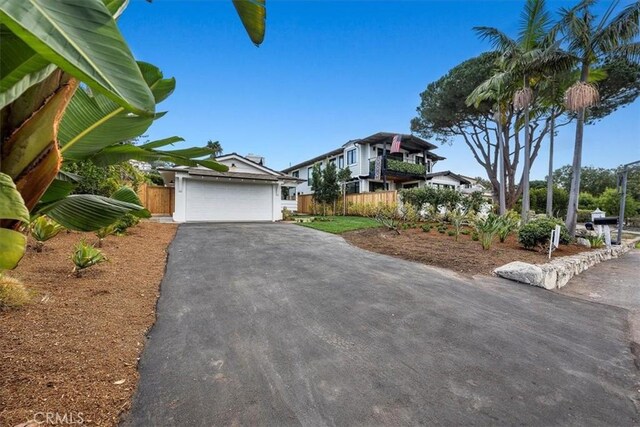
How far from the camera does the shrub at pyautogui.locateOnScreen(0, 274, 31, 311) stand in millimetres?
3000

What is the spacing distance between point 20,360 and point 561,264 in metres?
8.60

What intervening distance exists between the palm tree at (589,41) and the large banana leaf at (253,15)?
12.1 metres

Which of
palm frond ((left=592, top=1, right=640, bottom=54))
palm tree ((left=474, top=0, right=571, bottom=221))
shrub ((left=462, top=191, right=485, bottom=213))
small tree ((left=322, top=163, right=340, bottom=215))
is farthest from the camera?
small tree ((left=322, top=163, right=340, bottom=215))

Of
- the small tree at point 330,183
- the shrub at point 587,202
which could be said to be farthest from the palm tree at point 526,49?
the shrub at point 587,202

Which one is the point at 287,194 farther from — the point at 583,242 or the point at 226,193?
the point at 583,242

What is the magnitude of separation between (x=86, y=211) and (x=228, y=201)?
50.5 feet

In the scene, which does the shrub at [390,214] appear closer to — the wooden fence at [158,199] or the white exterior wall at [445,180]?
the white exterior wall at [445,180]

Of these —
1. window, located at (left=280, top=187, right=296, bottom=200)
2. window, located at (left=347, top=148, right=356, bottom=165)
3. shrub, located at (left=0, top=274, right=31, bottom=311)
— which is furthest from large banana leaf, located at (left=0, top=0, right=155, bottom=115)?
window, located at (left=280, top=187, right=296, bottom=200)

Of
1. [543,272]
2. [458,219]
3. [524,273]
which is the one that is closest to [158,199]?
[458,219]

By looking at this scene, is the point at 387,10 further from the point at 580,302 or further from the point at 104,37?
the point at 104,37

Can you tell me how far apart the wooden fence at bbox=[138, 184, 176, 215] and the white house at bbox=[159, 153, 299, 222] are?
3.34ft

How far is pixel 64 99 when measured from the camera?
1.14 metres

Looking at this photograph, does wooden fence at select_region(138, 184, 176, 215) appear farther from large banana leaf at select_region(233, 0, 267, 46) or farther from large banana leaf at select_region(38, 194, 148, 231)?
large banana leaf at select_region(233, 0, 267, 46)

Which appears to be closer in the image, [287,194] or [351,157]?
[351,157]
